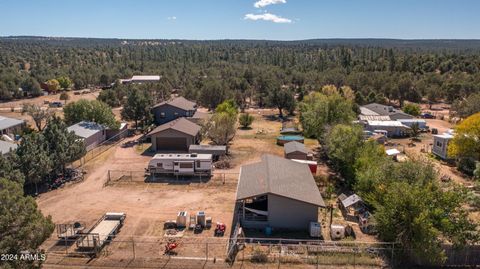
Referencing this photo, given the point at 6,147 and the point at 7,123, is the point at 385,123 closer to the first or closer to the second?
the point at 6,147

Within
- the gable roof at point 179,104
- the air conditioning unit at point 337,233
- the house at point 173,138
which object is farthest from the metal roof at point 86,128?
the air conditioning unit at point 337,233

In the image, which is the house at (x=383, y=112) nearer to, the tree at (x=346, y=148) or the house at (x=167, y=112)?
the tree at (x=346, y=148)

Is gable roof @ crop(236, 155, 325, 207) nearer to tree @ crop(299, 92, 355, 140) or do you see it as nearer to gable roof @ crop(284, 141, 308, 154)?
gable roof @ crop(284, 141, 308, 154)

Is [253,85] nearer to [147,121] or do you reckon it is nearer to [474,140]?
[147,121]

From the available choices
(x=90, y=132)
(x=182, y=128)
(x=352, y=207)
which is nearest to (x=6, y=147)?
(x=90, y=132)

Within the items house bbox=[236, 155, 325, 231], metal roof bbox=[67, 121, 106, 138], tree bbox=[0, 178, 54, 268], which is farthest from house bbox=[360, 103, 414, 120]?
tree bbox=[0, 178, 54, 268]
